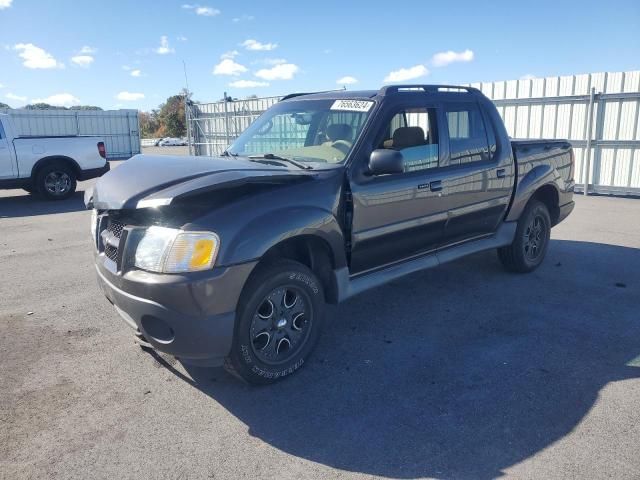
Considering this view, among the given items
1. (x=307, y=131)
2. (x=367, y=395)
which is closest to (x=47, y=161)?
(x=307, y=131)

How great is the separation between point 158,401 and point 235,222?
1.30 meters

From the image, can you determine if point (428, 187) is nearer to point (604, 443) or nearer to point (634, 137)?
point (604, 443)

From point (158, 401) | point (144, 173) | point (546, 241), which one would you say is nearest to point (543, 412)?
point (158, 401)

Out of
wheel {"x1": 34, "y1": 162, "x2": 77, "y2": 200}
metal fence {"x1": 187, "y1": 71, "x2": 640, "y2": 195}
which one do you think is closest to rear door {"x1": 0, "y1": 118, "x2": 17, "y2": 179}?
wheel {"x1": 34, "y1": 162, "x2": 77, "y2": 200}

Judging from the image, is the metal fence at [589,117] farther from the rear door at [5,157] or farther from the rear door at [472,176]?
the rear door at [5,157]

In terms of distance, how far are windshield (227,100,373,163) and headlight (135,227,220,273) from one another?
4.63 ft

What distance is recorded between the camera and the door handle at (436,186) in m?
4.59

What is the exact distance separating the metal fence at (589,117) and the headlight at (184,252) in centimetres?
1188

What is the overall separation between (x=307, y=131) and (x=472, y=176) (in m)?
1.67

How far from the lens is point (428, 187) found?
15.0 feet

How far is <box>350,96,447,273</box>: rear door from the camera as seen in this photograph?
407 centimetres

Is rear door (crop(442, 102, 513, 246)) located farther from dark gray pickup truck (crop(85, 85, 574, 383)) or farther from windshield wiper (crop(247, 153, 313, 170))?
windshield wiper (crop(247, 153, 313, 170))

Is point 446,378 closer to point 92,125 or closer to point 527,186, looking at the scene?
point 527,186

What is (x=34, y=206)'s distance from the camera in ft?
38.7
